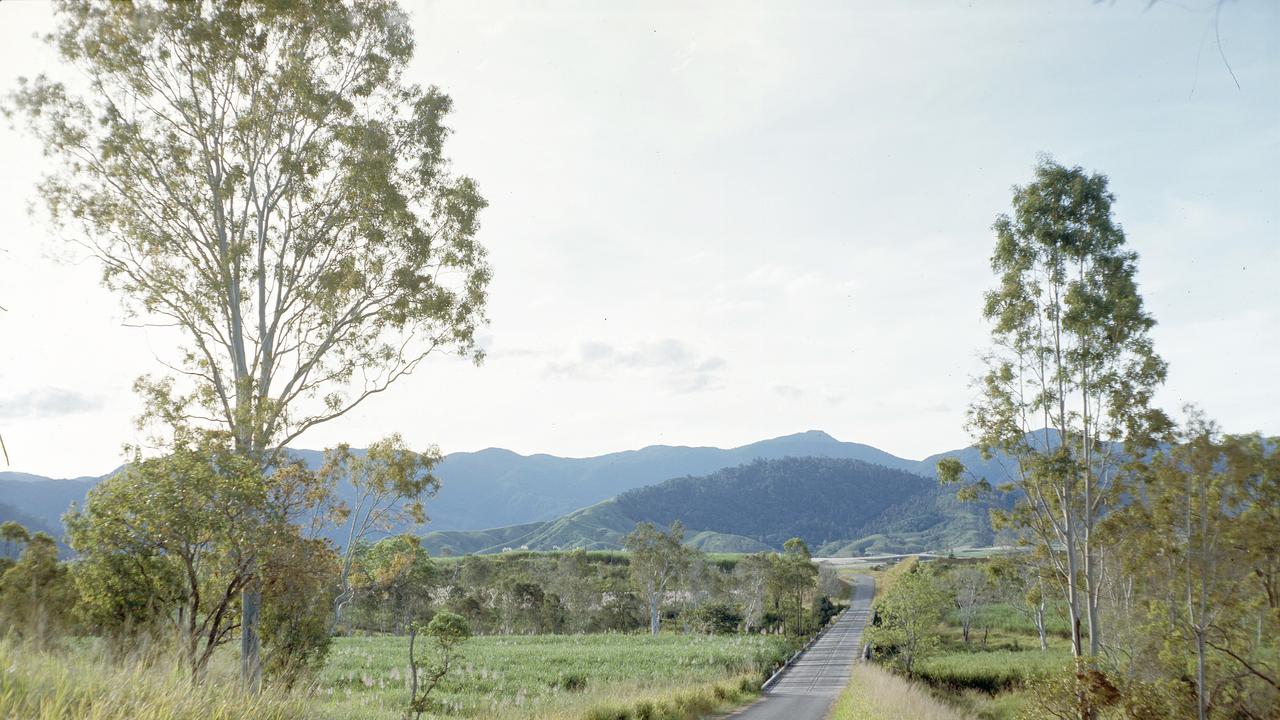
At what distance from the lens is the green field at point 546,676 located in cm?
1970

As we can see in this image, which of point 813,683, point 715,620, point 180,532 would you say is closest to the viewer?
point 180,532

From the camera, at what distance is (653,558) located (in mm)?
72875

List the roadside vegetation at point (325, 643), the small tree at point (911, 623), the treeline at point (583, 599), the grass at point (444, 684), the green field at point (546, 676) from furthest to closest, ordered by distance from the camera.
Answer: the treeline at point (583, 599), the small tree at point (911, 623), the green field at point (546, 676), the roadside vegetation at point (325, 643), the grass at point (444, 684)

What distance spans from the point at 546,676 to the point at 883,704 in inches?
705

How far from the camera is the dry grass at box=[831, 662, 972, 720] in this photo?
18.6 m

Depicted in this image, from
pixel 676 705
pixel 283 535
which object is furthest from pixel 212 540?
pixel 676 705

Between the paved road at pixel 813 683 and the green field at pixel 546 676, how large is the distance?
1.28 meters

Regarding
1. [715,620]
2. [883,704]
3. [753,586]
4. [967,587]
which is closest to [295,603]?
[883,704]

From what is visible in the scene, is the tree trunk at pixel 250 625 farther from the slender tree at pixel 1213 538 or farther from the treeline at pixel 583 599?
the treeline at pixel 583 599

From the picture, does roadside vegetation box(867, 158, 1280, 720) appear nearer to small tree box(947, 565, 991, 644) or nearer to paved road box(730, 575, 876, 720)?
paved road box(730, 575, 876, 720)

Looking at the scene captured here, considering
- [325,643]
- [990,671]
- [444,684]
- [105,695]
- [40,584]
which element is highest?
[105,695]

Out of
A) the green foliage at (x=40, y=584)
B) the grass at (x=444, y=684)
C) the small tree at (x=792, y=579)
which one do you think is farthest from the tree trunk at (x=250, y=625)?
the small tree at (x=792, y=579)

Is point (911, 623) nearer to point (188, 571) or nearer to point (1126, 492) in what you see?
point (1126, 492)

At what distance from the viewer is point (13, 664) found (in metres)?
6.80
